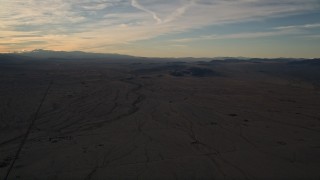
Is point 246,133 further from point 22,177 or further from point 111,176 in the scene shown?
point 22,177

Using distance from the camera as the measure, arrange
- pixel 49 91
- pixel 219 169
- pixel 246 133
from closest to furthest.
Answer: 1. pixel 219 169
2. pixel 246 133
3. pixel 49 91

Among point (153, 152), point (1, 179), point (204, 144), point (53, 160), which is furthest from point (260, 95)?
point (1, 179)

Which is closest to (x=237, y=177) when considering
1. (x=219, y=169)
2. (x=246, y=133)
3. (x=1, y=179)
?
(x=219, y=169)

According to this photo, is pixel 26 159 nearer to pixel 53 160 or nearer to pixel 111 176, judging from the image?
pixel 53 160

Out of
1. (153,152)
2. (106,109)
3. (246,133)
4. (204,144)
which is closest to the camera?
(153,152)

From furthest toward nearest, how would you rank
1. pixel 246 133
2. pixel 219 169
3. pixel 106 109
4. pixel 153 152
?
pixel 106 109 → pixel 246 133 → pixel 153 152 → pixel 219 169

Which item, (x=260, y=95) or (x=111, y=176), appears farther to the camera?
(x=260, y=95)
